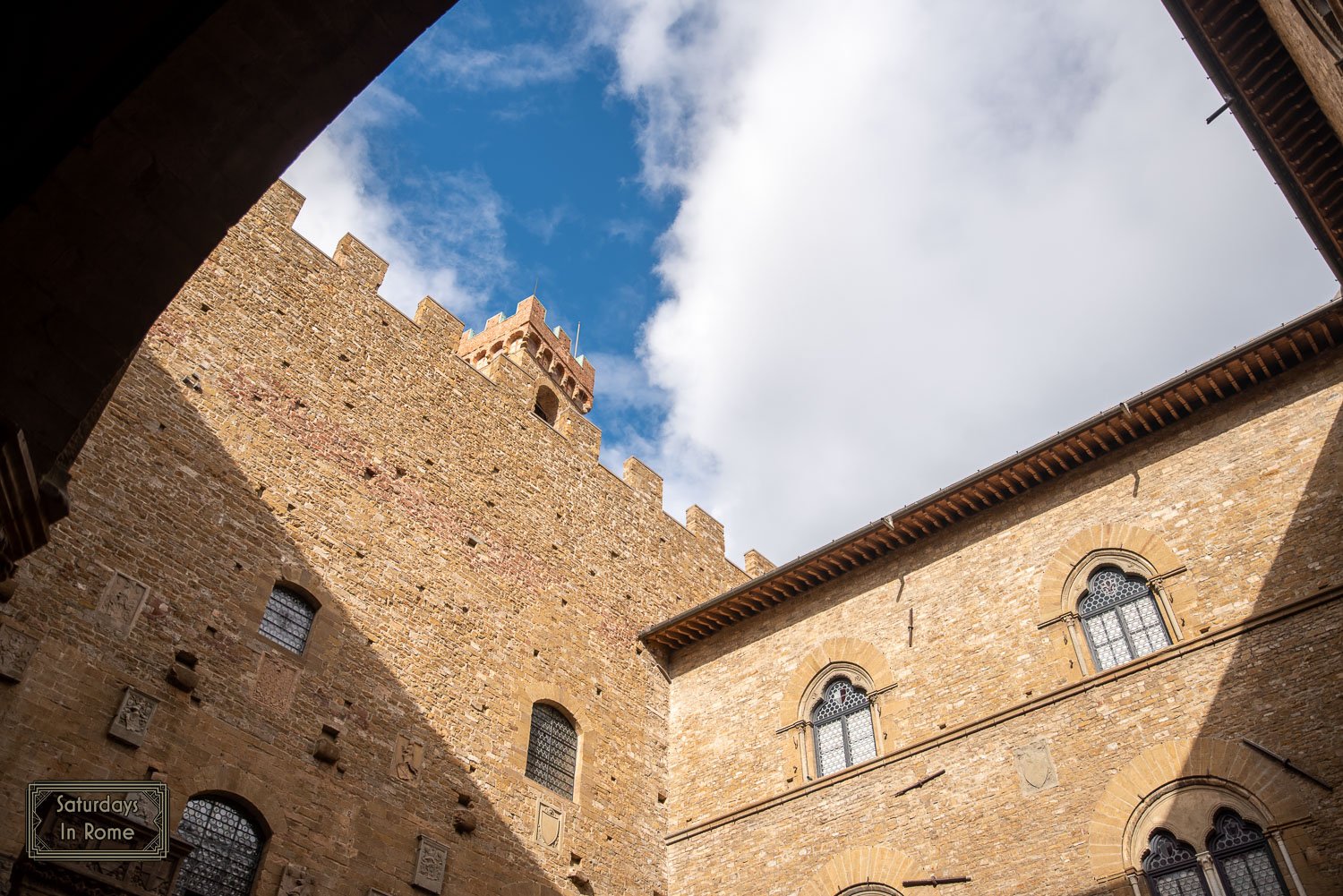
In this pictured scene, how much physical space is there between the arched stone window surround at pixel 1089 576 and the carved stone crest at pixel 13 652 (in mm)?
8847

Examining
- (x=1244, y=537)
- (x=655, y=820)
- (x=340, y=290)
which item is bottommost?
(x=655, y=820)

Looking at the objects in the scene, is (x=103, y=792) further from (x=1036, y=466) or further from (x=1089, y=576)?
(x=1036, y=466)

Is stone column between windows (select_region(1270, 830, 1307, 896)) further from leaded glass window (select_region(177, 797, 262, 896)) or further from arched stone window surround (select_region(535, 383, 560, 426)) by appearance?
arched stone window surround (select_region(535, 383, 560, 426))

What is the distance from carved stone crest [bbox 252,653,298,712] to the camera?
9195mm

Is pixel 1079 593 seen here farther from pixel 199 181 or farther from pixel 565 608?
pixel 199 181

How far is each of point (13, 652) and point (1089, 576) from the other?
31.0 ft

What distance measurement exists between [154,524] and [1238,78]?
9.18 m

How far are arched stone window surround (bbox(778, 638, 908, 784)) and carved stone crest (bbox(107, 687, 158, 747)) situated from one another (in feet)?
22.0

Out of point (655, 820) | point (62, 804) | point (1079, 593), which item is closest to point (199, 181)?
point (62, 804)

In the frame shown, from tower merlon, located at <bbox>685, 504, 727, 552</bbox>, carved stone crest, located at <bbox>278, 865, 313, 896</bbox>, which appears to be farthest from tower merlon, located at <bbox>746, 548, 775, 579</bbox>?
carved stone crest, located at <bbox>278, 865, 313, 896</bbox>

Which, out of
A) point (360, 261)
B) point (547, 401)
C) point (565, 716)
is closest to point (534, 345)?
point (547, 401)

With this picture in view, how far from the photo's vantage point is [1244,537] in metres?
9.91

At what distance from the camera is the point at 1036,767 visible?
10062 mm

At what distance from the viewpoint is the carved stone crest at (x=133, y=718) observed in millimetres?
7984
